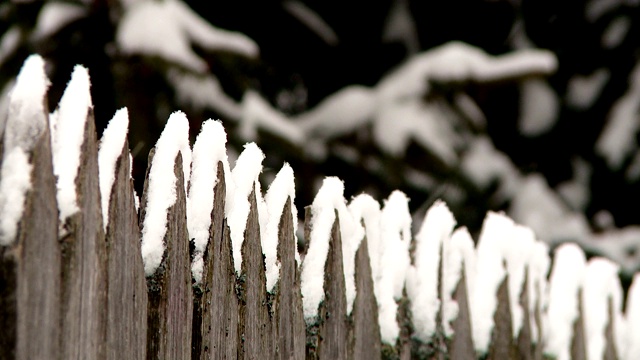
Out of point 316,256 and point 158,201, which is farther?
point 316,256

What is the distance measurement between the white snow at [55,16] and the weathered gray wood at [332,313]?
2390 millimetres

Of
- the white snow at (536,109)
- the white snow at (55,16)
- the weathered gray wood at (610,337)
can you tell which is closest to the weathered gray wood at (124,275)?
the weathered gray wood at (610,337)

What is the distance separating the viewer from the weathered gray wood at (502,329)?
2.10 m

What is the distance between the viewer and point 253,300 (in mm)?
1370

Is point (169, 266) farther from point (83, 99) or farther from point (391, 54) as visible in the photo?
point (391, 54)

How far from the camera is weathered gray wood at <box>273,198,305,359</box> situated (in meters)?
1.44

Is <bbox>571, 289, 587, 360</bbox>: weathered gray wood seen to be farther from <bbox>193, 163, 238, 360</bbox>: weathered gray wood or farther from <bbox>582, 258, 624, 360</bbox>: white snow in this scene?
<bbox>193, 163, 238, 360</bbox>: weathered gray wood

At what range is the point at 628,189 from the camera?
19.4ft

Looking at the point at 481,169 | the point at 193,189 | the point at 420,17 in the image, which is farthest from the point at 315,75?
the point at 193,189

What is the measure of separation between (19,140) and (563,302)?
2.03 meters

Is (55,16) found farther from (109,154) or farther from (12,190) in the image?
(12,190)

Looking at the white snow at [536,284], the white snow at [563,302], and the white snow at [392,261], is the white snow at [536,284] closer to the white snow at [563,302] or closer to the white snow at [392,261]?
the white snow at [563,302]

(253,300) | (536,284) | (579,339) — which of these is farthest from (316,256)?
(579,339)

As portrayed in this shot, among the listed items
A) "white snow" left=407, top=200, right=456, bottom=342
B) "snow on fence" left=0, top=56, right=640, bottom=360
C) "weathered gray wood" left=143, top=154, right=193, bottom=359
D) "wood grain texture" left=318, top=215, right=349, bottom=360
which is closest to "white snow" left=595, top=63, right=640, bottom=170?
"snow on fence" left=0, top=56, right=640, bottom=360
